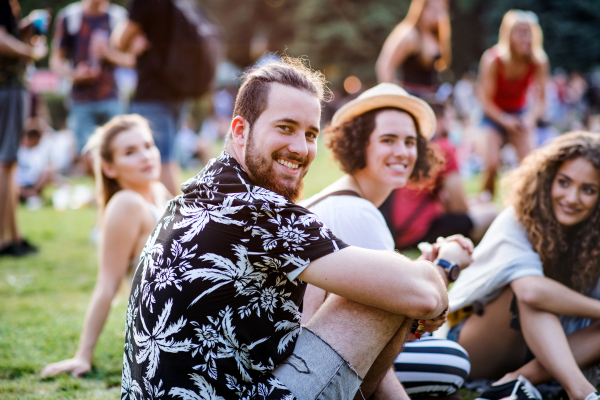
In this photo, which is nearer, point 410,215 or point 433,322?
point 433,322

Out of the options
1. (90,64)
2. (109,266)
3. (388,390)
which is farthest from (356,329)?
(90,64)

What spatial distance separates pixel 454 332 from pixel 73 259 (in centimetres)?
422

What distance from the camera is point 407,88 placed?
684 cm

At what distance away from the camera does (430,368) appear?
2.68m

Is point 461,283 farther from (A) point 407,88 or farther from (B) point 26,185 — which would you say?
(B) point 26,185

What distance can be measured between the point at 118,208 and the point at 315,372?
179cm

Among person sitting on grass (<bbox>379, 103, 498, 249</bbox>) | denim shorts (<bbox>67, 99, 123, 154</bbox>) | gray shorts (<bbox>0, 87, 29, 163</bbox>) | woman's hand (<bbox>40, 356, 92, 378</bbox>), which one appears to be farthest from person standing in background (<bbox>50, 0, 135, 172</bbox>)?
woman's hand (<bbox>40, 356, 92, 378</bbox>)

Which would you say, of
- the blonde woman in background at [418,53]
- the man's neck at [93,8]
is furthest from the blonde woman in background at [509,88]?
the man's neck at [93,8]

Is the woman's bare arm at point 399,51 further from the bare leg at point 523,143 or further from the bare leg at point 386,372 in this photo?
the bare leg at point 386,372

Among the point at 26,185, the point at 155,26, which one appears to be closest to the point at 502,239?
the point at 155,26

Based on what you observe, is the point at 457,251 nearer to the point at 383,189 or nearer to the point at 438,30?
the point at 383,189

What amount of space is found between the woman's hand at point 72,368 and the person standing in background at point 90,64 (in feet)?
11.6

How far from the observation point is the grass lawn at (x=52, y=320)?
3014mm

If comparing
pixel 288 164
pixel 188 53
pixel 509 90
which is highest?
pixel 509 90
